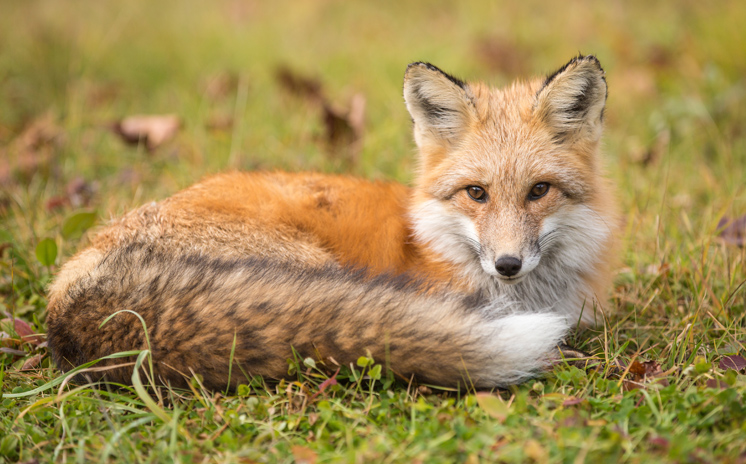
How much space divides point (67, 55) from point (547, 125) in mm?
7131

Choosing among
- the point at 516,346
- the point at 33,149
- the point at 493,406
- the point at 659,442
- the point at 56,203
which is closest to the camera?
the point at 659,442

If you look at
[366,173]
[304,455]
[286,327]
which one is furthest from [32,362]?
[366,173]

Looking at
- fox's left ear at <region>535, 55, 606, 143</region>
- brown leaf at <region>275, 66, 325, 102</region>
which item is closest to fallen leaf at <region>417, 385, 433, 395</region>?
fox's left ear at <region>535, 55, 606, 143</region>

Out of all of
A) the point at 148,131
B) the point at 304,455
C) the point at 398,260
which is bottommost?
the point at 304,455

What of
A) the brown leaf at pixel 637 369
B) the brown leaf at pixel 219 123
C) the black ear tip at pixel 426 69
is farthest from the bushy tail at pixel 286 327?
the brown leaf at pixel 219 123

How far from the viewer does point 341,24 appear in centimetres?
1012

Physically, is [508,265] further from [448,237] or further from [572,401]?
[572,401]

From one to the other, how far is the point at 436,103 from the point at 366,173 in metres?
2.13

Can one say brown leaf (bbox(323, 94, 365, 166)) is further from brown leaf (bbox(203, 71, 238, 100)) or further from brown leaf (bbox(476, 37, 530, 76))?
brown leaf (bbox(476, 37, 530, 76))

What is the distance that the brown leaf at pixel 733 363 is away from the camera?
244cm

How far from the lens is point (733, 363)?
2.46 metres

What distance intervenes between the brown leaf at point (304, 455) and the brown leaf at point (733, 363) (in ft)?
6.27

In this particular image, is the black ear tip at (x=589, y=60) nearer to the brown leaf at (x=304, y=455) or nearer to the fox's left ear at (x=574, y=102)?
the fox's left ear at (x=574, y=102)

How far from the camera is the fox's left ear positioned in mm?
2854
